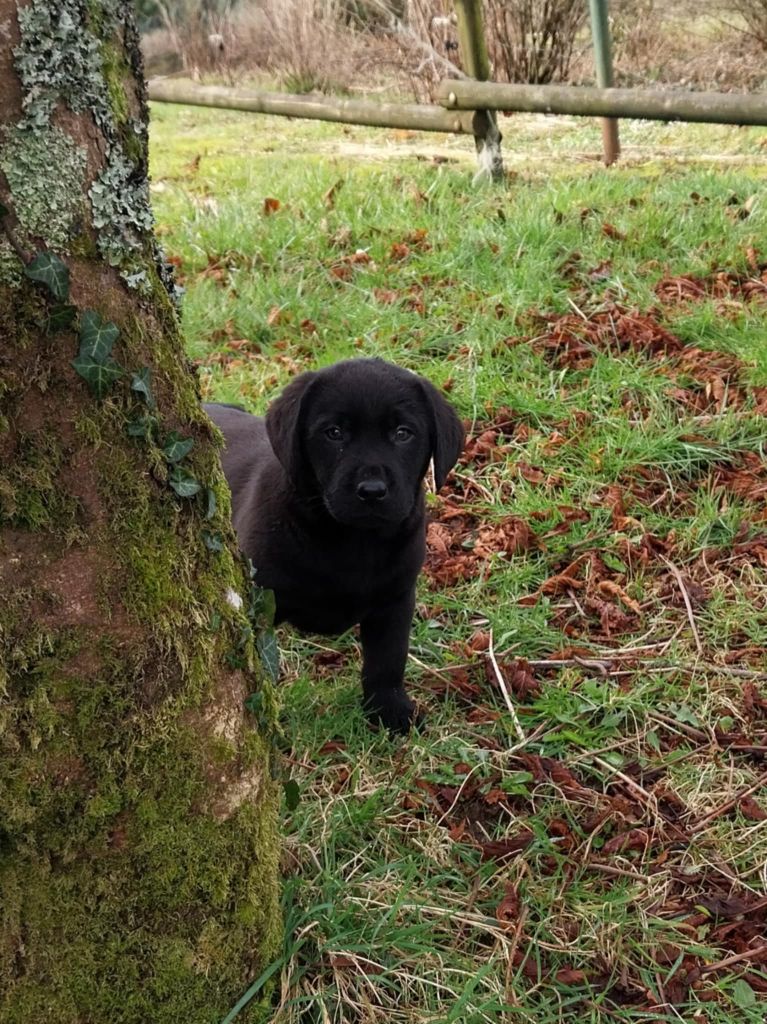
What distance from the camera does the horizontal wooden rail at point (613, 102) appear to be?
5258 millimetres

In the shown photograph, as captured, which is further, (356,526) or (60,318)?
(356,526)

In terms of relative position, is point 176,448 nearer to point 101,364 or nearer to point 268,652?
point 101,364

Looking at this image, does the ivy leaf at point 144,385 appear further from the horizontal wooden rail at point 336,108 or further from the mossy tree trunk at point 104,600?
the horizontal wooden rail at point 336,108

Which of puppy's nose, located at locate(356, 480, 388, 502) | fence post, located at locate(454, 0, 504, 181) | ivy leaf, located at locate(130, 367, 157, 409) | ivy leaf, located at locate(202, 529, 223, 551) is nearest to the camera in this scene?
ivy leaf, located at locate(130, 367, 157, 409)

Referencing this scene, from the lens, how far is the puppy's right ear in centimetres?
278

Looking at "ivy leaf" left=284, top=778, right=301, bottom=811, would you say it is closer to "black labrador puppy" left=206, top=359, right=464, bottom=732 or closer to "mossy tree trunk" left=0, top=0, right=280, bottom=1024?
"mossy tree trunk" left=0, top=0, right=280, bottom=1024

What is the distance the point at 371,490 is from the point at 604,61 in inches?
188

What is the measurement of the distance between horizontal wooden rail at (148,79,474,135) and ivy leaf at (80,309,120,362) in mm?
5223

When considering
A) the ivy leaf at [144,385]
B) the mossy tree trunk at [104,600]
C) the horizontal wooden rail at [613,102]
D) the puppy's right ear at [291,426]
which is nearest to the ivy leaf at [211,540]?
the mossy tree trunk at [104,600]

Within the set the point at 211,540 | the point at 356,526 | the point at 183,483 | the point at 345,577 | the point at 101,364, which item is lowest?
the point at 345,577

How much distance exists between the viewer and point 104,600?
5.07 feet

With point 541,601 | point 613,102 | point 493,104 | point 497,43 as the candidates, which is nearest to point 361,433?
point 541,601

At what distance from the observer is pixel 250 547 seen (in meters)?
2.87

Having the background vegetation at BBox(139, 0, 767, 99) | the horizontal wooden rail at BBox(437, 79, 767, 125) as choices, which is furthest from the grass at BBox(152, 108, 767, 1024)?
the background vegetation at BBox(139, 0, 767, 99)
